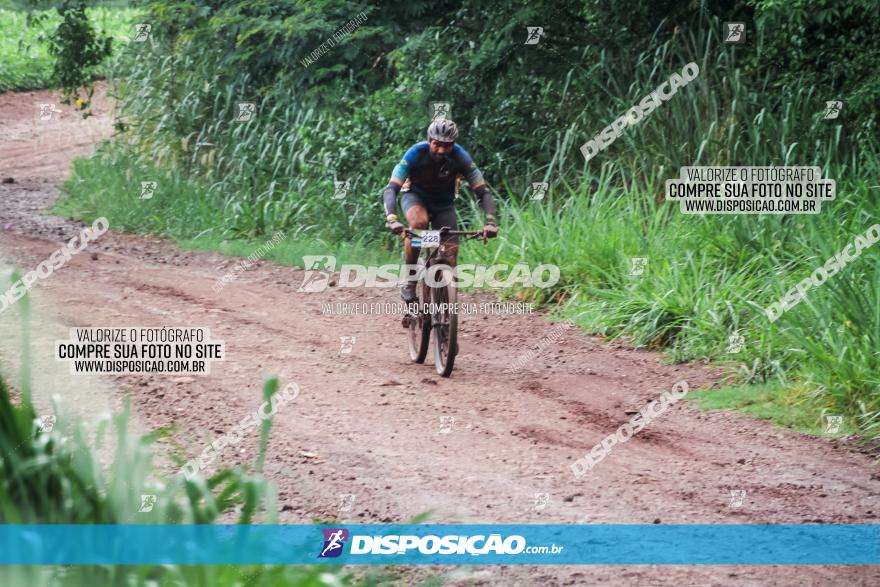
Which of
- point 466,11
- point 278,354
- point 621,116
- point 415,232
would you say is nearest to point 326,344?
point 278,354

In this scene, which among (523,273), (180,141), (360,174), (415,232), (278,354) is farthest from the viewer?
(180,141)

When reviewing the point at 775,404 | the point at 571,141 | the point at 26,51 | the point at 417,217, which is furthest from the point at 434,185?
the point at 26,51

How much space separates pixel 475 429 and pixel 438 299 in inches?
63.7

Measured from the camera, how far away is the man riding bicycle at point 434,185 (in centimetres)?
903

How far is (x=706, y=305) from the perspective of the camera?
9727mm

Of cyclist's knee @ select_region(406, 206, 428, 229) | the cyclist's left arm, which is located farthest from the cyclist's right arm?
the cyclist's left arm

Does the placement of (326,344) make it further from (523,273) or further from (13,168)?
(13,168)

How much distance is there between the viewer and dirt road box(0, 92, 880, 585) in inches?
241

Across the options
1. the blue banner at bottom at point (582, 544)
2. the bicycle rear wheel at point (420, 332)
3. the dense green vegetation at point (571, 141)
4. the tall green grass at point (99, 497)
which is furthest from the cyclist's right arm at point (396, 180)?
the tall green grass at point (99, 497)

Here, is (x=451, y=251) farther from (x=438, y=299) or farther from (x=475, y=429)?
(x=475, y=429)

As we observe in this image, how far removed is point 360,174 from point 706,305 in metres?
6.51

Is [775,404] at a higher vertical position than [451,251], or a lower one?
lower

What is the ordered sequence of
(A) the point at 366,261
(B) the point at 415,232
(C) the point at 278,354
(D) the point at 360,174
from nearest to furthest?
(B) the point at 415,232 < (C) the point at 278,354 < (A) the point at 366,261 < (D) the point at 360,174

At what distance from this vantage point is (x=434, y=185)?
9.50 meters
